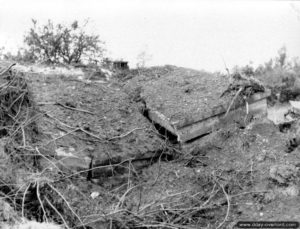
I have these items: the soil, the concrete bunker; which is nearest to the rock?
the soil

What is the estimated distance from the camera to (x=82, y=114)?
19.7 feet

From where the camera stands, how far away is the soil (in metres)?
4.43

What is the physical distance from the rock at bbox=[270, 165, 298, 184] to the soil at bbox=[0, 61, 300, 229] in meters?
0.01

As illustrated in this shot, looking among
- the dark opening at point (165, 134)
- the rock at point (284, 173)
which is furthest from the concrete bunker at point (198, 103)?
the rock at point (284, 173)

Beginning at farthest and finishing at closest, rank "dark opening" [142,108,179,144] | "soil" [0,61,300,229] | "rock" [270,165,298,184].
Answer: "dark opening" [142,108,179,144], "rock" [270,165,298,184], "soil" [0,61,300,229]

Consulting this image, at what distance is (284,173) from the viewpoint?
4.80 m

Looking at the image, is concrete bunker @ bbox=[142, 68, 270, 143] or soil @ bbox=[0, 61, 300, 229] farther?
concrete bunker @ bbox=[142, 68, 270, 143]

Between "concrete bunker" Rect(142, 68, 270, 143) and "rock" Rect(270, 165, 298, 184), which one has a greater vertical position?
"concrete bunker" Rect(142, 68, 270, 143)

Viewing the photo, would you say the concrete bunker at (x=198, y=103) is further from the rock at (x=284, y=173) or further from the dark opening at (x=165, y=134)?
the rock at (x=284, y=173)

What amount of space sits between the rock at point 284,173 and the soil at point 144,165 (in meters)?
0.01

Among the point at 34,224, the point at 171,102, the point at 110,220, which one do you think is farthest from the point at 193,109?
the point at 34,224

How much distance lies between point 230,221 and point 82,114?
2.49 meters

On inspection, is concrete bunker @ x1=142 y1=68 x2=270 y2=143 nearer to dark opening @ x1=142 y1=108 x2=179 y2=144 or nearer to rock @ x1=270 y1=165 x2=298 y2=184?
dark opening @ x1=142 y1=108 x2=179 y2=144

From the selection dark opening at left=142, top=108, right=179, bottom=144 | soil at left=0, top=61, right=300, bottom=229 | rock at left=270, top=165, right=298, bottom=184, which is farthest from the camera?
dark opening at left=142, top=108, right=179, bottom=144
